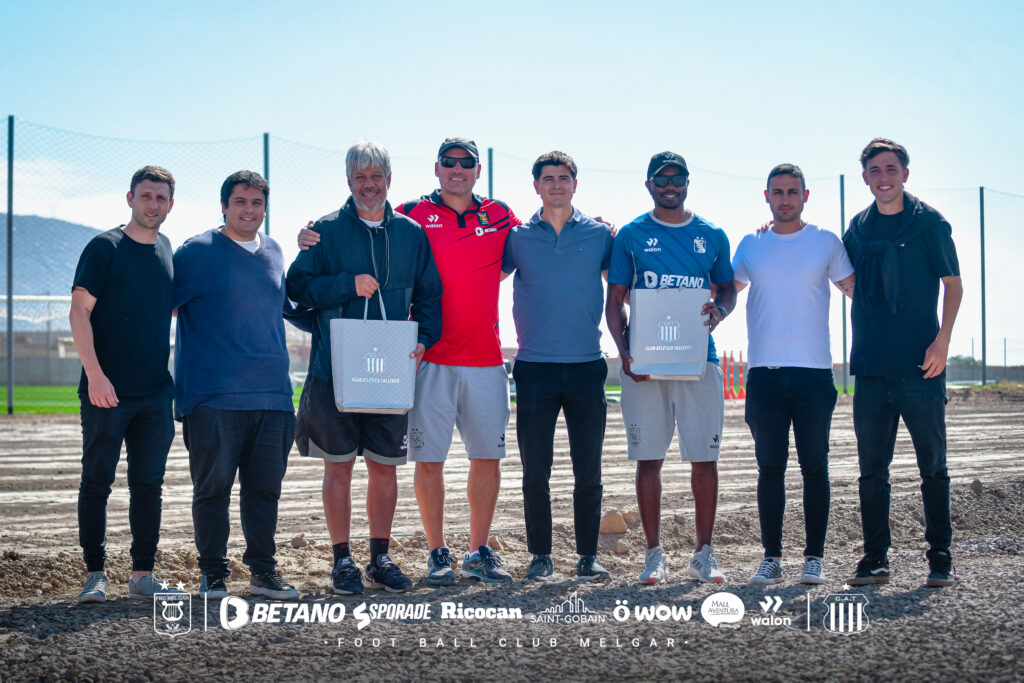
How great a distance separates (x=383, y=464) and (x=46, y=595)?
6.80 feet

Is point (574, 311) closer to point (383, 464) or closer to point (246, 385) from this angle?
point (383, 464)

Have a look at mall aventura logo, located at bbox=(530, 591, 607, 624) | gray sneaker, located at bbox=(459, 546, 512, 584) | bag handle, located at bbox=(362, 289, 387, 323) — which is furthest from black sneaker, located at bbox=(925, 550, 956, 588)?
bag handle, located at bbox=(362, 289, 387, 323)

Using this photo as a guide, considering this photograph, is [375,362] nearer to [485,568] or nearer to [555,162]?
[485,568]

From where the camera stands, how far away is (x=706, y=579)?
480 cm

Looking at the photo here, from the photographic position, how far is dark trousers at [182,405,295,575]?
458cm

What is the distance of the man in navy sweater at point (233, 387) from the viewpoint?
4578 mm

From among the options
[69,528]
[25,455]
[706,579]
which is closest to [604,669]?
[706,579]

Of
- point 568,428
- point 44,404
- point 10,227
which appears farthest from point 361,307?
point 44,404

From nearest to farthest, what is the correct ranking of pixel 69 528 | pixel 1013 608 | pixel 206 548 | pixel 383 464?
pixel 1013 608 < pixel 206 548 < pixel 383 464 < pixel 69 528

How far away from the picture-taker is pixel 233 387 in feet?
15.0

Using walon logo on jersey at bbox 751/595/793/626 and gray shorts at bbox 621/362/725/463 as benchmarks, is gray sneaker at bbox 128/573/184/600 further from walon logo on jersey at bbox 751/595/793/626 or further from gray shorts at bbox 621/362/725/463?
walon logo on jersey at bbox 751/595/793/626

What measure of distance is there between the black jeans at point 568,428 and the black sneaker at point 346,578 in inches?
37.7

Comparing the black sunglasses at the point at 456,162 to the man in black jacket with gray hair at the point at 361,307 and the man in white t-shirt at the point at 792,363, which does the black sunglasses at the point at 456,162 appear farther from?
the man in white t-shirt at the point at 792,363

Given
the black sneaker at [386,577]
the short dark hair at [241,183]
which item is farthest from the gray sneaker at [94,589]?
the short dark hair at [241,183]
